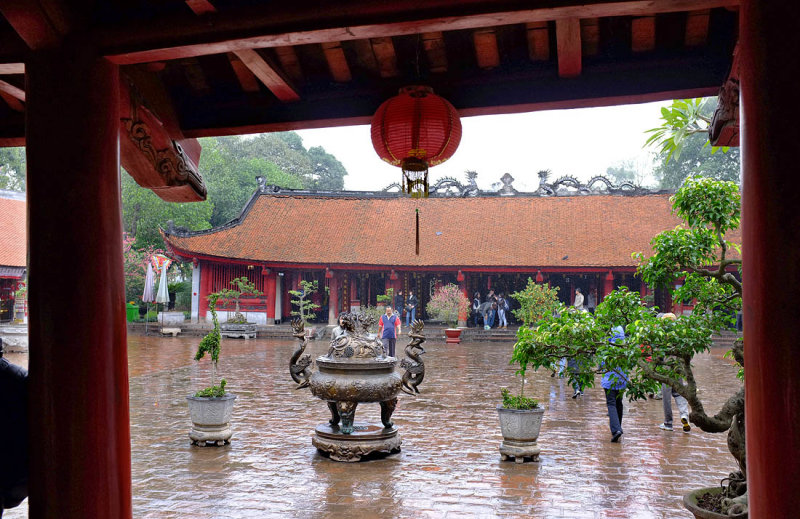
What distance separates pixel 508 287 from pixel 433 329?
13.1ft

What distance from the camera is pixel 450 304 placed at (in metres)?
21.6

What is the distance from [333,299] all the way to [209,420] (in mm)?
16804

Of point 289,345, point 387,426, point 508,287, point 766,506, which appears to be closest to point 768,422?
point 766,506

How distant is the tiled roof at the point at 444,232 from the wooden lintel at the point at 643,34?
772 inches

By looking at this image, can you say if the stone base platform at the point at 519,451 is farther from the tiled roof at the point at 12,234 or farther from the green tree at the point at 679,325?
the tiled roof at the point at 12,234

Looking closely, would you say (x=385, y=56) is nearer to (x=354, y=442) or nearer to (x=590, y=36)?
(x=590, y=36)

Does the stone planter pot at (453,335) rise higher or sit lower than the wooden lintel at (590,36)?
lower

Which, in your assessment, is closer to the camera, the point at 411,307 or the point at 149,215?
the point at 411,307

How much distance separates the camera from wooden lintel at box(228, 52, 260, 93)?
11.2 ft

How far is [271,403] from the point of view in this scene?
30.7ft

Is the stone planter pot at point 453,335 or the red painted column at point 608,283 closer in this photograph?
the stone planter pot at point 453,335

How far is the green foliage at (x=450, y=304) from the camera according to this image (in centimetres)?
2156

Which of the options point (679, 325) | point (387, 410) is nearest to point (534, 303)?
point (387, 410)

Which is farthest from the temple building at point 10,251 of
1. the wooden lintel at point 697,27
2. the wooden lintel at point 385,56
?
the wooden lintel at point 697,27
